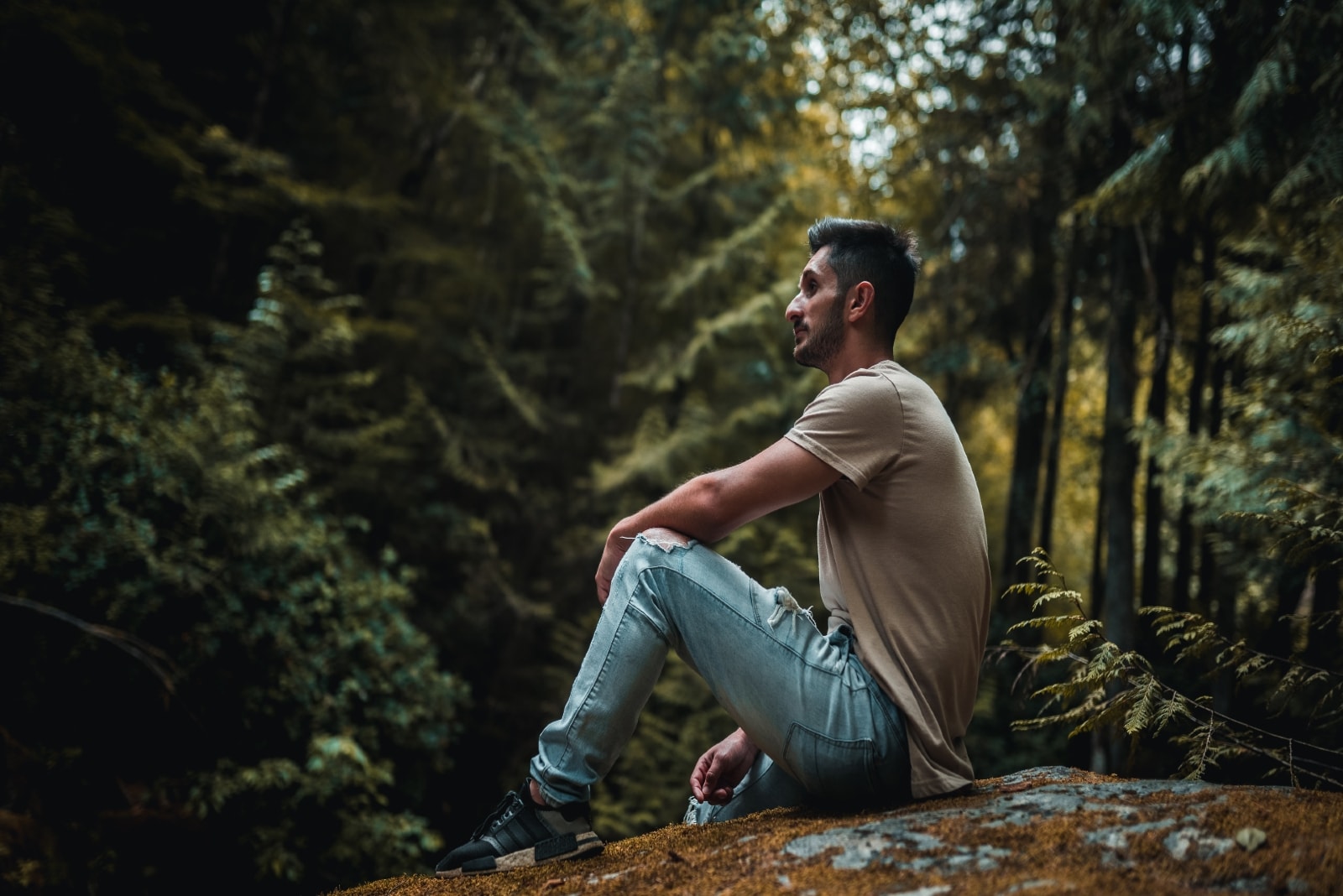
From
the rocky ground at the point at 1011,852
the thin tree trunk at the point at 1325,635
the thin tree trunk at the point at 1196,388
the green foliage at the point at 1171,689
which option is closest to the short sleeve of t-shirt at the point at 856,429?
the green foliage at the point at 1171,689

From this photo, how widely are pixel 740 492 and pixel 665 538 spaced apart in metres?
0.25

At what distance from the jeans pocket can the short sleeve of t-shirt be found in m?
0.67

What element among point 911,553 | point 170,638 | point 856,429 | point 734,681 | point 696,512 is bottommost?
point 170,638

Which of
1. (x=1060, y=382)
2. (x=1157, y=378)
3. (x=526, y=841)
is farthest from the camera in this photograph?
(x=1060, y=382)

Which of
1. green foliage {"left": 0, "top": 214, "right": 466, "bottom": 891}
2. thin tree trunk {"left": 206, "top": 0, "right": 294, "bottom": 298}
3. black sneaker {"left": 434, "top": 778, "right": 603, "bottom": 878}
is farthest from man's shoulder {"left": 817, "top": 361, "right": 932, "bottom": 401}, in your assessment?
thin tree trunk {"left": 206, "top": 0, "right": 294, "bottom": 298}

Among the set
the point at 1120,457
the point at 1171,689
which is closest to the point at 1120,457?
the point at 1120,457

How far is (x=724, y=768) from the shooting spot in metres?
2.57

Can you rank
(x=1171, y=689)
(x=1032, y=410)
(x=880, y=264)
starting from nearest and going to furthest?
(x=1171, y=689) < (x=880, y=264) < (x=1032, y=410)

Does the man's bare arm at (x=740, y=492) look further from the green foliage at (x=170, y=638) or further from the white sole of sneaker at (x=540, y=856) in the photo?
the green foliage at (x=170, y=638)

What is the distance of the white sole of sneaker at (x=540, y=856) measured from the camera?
2160 mm

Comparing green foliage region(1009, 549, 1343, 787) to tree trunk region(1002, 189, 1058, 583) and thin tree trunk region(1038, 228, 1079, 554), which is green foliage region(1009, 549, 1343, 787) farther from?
tree trunk region(1002, 189, 1058, 583)

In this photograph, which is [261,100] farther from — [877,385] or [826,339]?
[877,385]

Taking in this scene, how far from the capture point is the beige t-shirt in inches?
82.8

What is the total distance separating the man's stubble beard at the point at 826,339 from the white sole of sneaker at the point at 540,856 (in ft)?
5.10
